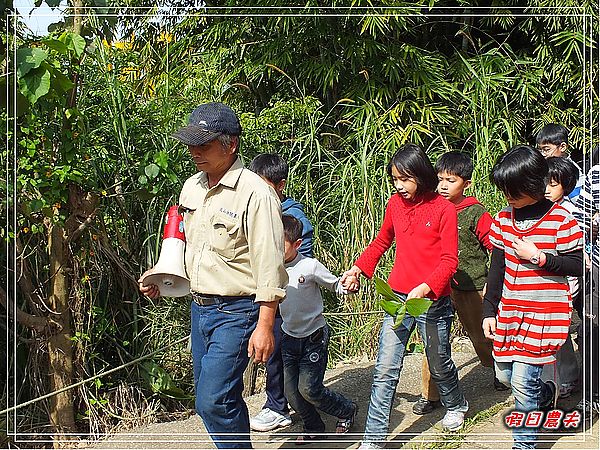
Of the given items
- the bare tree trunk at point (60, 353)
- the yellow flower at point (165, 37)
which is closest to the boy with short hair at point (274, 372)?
the bare tree trunk at point (60, 353)

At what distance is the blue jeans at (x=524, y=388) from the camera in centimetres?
363

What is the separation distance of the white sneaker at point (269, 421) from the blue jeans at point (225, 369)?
1.00 meters

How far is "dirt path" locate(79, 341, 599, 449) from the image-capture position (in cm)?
410

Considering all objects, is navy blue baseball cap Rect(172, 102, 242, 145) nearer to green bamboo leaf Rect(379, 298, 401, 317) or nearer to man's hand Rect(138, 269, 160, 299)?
man's hand Rect(138, 269, 160, 299)

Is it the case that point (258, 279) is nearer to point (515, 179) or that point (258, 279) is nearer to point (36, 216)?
point (515, 179)

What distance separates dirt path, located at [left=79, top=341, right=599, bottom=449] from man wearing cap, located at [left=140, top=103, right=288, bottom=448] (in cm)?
103

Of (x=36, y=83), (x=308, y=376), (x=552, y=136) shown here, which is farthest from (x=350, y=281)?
(x=552, y=136)

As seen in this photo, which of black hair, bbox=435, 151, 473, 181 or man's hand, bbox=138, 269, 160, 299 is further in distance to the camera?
black hair, bbox=435, 151, 473, 181

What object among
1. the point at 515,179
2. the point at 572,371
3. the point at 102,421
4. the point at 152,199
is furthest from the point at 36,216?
the point at 572,371

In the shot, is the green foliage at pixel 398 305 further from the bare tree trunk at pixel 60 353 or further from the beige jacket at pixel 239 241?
the bare tree trunk at pixel 60 353

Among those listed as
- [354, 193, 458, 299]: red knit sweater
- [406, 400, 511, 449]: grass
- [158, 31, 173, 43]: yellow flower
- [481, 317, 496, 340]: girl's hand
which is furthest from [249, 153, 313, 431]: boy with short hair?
[158, 31, 173, 43]: yellow flower

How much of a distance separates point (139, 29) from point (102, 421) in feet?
12.2

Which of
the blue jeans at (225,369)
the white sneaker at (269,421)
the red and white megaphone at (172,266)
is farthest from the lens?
the white sneaker at (269,421)

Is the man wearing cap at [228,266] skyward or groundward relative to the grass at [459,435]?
skyward
